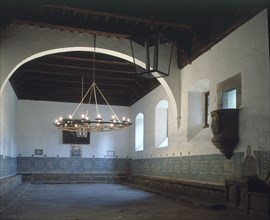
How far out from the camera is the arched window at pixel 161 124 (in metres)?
11.8

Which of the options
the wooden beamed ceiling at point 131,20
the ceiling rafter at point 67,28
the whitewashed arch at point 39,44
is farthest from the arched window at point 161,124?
the ceiling rafter at point 67,28

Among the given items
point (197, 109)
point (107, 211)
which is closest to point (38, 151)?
point (197, 109)

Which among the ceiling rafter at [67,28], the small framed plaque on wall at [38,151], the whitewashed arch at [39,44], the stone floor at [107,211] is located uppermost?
the ceiling rafter at [67,28]

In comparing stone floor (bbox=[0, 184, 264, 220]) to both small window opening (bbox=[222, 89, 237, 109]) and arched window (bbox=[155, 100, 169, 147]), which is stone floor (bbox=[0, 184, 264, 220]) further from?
arched window (bbox=[155, 100, 169, 147])

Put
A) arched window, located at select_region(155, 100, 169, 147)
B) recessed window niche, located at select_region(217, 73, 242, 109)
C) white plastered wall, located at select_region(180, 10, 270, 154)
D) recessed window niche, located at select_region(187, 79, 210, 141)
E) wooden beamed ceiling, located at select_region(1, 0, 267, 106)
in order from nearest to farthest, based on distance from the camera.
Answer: white plastered wall, located at select_region(180, 10, 270, 154), recessed window niche, located at select_region(217, 73, 242, 109), wooden beamed ceiling, located at select_region(1, 0, 267, 106), recessed window niche, located at select_region(187, 79, 210, 141), arched window, located at select_region(155, 100, 169, 147)

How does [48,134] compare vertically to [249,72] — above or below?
→ below

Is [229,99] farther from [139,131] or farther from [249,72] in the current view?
[139,131]

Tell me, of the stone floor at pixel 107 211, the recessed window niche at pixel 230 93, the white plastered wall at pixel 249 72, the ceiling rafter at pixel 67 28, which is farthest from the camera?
the ceiling rafter at pixel 67 28

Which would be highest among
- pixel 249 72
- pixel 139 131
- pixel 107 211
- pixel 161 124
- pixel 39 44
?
pixel 39 44

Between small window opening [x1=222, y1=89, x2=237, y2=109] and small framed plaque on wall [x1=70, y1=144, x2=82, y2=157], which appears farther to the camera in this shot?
small framed plaque on wall [x1=70, y1=144, x2=82, y2=157]

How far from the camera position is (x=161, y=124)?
1198cm

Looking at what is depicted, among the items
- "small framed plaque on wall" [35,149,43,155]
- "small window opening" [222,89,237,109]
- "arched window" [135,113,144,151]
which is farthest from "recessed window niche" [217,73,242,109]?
"small framed plaque on wall" [35,149,43,155]

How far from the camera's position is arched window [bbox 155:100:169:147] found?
11.8 meters

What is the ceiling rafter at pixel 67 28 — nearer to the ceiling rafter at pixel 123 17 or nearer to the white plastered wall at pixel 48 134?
the ceiling rafter at pixel 123 17
